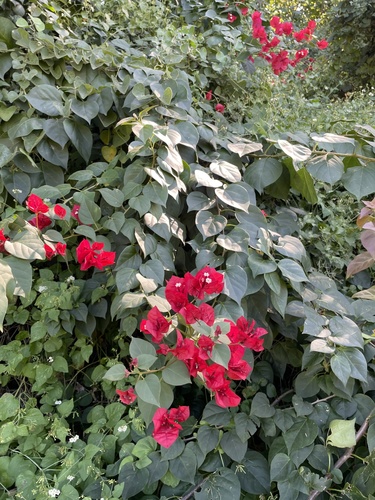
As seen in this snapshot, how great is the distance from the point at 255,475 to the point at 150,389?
433 mm

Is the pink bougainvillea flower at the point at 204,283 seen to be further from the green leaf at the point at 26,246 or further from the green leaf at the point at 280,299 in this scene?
the green leaf at the point at 26,246

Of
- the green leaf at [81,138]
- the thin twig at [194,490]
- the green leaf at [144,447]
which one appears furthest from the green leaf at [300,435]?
the green leaf at [81,138]

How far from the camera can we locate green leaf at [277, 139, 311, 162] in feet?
4.09

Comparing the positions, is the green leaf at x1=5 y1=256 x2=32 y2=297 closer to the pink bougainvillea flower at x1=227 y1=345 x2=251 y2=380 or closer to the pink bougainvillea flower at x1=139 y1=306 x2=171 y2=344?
the pink bougainvillea flower at x1=139 y1=306 x2=171 y2=344

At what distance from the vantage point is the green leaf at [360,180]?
1225mm

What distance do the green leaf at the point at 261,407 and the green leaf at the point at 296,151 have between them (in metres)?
0.65

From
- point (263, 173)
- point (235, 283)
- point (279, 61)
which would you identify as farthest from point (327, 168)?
point (279, 61)

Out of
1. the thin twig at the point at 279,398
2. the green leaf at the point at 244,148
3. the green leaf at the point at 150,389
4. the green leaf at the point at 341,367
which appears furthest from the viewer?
the green leaf at the point at 244,148

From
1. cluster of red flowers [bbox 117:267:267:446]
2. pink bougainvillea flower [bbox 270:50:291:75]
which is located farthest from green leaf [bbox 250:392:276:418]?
pink bougainvillea flower [bbox 270:50:291:75]

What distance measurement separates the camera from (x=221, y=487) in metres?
1.05

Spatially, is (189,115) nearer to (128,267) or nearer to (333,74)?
(128,267)

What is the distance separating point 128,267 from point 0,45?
948mm

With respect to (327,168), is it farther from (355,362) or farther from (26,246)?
(26,246)

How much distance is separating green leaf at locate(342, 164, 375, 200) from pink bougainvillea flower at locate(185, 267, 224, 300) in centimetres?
52
